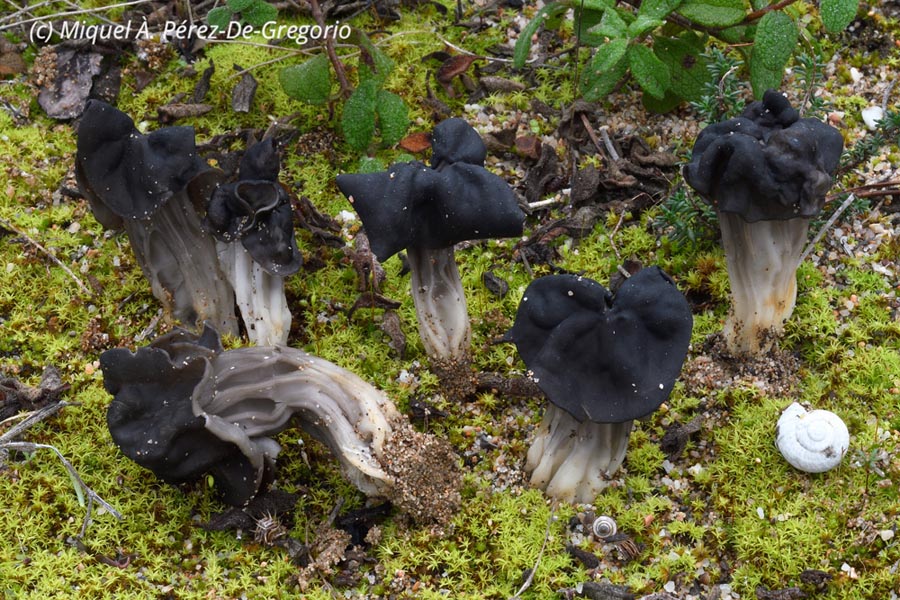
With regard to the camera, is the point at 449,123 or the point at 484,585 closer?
the point at 484,585

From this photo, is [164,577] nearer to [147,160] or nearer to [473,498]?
[473,498]

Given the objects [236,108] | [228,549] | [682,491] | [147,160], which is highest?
[147,160]

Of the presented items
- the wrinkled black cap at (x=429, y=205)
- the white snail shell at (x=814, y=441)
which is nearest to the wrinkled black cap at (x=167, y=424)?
the wrinkled black cap at (x=429, y=205)

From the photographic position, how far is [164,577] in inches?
139

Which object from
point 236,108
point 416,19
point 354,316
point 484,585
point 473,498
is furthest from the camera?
point 416,19

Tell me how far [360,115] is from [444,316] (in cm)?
112

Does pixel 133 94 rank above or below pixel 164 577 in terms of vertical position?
above

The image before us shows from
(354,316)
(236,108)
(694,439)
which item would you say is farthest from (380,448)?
(236,108)

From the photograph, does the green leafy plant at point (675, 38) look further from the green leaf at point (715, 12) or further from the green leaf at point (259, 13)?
the green leaf at point (259, 13)

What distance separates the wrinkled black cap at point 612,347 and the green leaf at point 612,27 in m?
1.21

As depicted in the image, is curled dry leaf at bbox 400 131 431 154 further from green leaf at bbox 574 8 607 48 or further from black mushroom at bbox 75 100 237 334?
black mushroom at bbox 75 100 237 334

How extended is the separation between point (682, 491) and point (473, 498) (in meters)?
0.78

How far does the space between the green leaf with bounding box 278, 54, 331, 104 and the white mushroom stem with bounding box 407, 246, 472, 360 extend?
3.64ft

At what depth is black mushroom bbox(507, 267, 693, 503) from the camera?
3.27m
